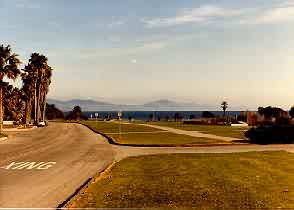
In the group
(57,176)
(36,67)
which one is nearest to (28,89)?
(36,67)

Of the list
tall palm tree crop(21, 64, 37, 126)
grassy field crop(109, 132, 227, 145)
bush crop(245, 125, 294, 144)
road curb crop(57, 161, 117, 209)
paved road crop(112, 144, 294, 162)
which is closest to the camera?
road curb crop(57, 161, 117, 209)

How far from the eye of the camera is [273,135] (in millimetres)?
39812

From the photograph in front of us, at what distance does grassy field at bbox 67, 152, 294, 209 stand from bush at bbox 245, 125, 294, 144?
1472 cm

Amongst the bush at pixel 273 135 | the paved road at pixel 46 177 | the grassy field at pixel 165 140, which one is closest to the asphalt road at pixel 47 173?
the paved road at pixel 46 177

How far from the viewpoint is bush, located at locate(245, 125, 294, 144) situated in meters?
39.3

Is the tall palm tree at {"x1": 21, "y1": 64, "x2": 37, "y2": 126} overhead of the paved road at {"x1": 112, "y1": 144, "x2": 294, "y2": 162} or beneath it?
overhead

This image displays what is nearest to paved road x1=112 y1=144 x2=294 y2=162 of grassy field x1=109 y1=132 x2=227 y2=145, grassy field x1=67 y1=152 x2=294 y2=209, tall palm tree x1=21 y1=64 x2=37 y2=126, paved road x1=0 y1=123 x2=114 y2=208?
paved road x1=0 y1=123 x2=114 y2=208

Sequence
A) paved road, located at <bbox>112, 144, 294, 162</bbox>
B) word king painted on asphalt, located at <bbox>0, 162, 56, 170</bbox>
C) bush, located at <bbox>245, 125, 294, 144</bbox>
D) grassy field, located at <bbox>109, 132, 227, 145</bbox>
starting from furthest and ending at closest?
bush, located at <bbox>245, 125, 294, 144</bbox>
grassy field, located at <bbox>109, 132, 227, 145</bbox>
paved road, located at <bbox>112, 144, 294, 162</bbox>
word king painted on asphalt, located at <bbox>0, 162, 56, 170</bbox>

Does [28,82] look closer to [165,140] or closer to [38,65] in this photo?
[38,65]

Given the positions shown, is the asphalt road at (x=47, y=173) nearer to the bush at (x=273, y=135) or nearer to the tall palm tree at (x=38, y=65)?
the bush at (x=273, y=135)

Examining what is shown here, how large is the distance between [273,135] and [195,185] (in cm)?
2463

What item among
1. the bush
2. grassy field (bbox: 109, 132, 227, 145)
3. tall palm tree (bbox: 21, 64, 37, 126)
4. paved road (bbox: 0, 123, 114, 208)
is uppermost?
tall palm tree (bbox: 21, 64, 37, 126)

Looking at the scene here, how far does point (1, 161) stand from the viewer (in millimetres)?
26281

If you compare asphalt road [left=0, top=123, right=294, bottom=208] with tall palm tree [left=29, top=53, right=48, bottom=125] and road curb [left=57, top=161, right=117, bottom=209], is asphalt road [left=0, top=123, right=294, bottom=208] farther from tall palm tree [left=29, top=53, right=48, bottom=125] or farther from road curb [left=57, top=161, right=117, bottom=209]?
tall palm tree [left=29, top=53, right=48, bottom=125]
